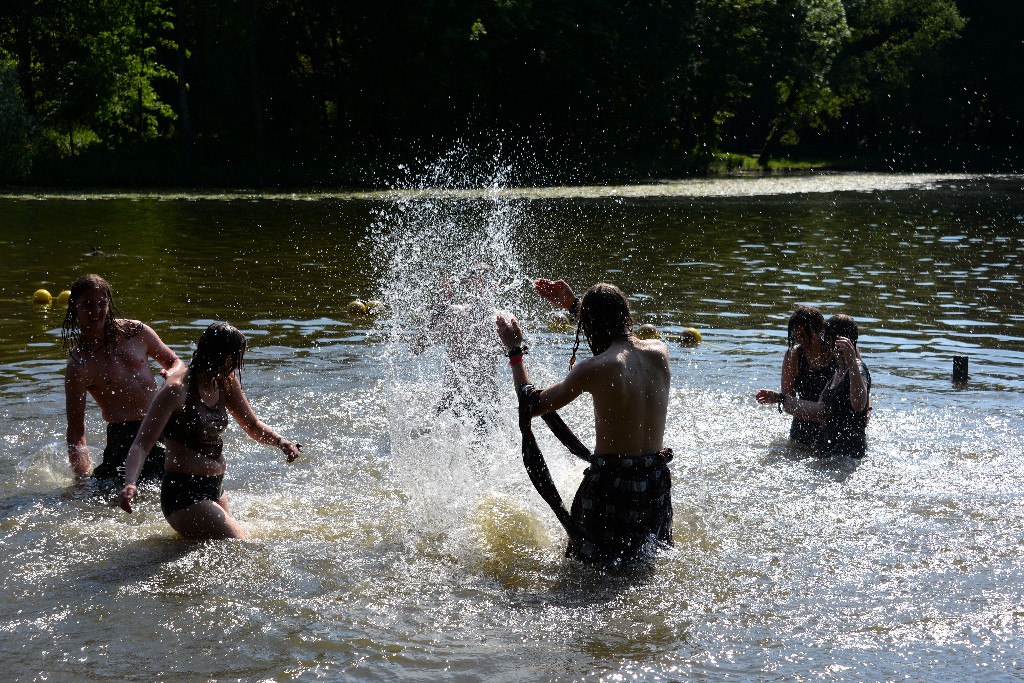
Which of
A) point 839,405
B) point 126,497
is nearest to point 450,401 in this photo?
point 839,405

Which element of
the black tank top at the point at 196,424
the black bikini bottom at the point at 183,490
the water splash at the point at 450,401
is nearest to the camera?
the black tank top at the point at 196,424

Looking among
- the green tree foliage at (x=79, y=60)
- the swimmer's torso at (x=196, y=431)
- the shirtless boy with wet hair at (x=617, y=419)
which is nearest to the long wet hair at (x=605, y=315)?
the shirtless boy with wet hair at (x=617, y=419)

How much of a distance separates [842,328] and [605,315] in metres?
3.08

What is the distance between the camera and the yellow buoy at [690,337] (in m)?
12.5

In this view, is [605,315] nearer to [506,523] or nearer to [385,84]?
[506,523]

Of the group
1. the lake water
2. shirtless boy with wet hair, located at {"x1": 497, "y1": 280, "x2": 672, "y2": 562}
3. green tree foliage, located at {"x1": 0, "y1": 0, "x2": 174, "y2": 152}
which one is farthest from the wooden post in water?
green tree foliage, located at {"x1": 0, "y1": 0, "x2": 174, "y2": 152}

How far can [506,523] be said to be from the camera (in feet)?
23.2

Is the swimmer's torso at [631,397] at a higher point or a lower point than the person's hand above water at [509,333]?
lower

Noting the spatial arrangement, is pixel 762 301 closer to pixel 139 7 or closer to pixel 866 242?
pixel 866 242

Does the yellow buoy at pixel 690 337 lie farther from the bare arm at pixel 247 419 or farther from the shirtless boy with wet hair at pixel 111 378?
the bare arm at pixel 247 419

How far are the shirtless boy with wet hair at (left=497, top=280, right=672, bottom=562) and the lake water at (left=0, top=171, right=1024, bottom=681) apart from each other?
280 millimetres

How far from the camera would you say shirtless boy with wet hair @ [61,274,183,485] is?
7.30 metres

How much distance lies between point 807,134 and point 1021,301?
56.5m

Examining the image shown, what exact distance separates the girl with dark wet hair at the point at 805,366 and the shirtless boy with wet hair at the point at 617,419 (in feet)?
8.17
